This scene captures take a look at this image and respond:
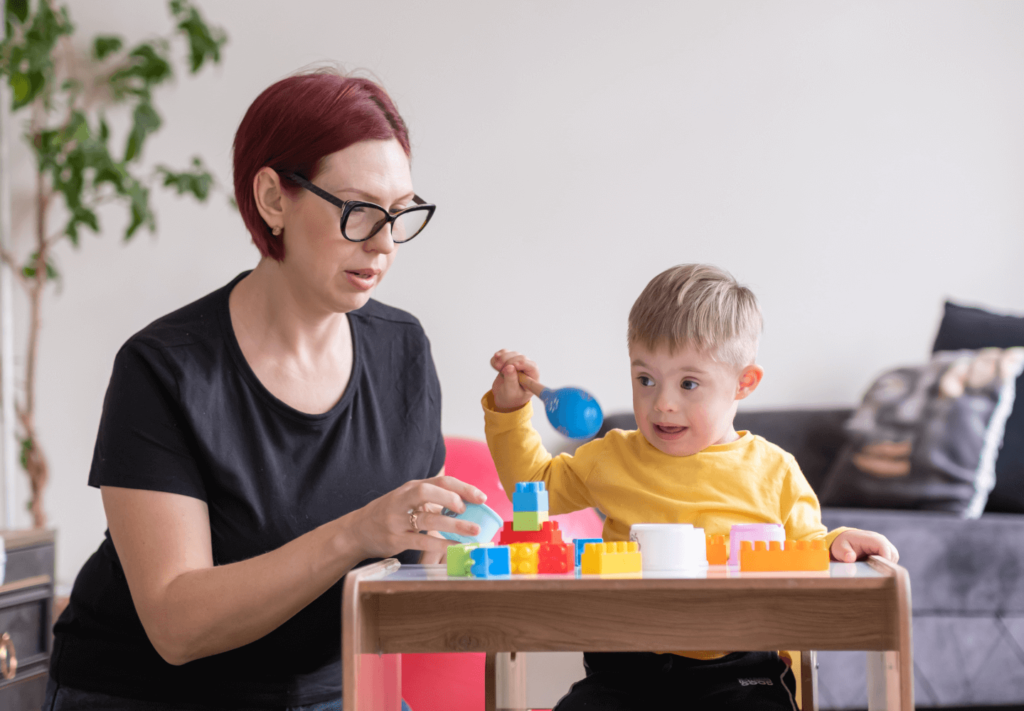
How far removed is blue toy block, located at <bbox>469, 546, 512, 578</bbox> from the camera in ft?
2.64

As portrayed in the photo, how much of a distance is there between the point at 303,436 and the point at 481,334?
1589 millimetres

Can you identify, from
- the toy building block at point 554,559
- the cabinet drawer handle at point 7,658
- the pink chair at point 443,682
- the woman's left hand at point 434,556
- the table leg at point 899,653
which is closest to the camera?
the table leg at point 899,653

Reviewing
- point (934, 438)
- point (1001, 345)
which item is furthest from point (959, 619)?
point (1001, 345)

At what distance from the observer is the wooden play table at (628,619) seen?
0.79 meters

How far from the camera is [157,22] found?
2.83 meters

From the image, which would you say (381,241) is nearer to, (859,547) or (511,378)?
(511,378)

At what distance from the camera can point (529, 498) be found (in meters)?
0.92

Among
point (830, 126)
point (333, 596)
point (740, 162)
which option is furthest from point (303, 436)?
point (830, 126)

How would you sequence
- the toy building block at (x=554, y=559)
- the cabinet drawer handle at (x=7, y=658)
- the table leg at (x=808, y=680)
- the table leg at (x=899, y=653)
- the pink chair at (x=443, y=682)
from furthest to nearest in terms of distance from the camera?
the cabinet drawer handle at (x=7, y=658)
the pink chair at (x=443, y=682)
the table leg at (x=808, y=680)
the toy building block at (x=554, y=559)
the table leg at (x=899, y=653)

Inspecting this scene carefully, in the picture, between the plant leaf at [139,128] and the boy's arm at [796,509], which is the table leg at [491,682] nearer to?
the boy's arm at [796,509]

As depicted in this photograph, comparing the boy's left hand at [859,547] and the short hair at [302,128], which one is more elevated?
the short hair at [302,128]

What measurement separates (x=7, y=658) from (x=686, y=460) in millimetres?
1484

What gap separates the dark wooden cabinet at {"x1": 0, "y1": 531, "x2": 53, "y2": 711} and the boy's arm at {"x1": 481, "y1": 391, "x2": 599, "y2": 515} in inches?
46.3

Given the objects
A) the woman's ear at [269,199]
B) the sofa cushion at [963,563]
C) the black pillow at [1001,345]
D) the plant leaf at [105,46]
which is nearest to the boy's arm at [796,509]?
the woman's ear at [269,199]
